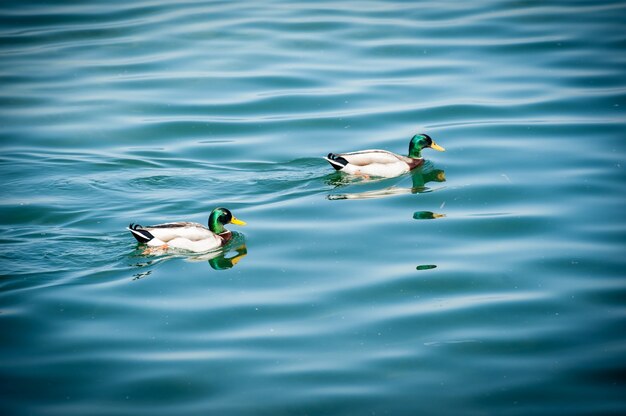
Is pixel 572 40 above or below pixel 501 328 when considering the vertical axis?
above

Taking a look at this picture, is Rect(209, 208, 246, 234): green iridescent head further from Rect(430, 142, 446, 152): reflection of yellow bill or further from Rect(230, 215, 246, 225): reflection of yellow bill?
Rect(430, 142, 446, 152): reflection of yellow bill

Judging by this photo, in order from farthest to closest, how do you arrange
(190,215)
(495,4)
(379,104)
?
1. (495,4)
2. (379,104)
3. (190,215)

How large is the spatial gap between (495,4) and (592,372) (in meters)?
18.5

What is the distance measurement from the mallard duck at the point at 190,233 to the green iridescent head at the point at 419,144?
4.06 metres

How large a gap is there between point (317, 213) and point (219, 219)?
5.66 feet

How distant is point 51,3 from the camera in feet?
91.0

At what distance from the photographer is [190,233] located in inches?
510

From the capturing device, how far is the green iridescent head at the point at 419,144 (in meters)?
16.2

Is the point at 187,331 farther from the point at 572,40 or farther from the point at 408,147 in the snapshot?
the point at 572,40

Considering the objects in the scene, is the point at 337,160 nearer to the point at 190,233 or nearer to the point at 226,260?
the point at 226,260

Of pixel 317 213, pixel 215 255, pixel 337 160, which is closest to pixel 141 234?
pixel 215 255

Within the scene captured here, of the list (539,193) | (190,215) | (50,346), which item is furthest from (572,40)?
(50,346)

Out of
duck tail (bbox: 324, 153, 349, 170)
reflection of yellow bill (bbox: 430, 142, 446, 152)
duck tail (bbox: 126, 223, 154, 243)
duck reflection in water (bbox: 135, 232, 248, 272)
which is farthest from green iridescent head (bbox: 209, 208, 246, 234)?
reflection of yellow bill (bbox: 430, 142, 446, 152)

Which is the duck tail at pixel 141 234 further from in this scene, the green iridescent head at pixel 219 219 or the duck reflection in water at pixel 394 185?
the duck reflection in water at pixel 394 185
